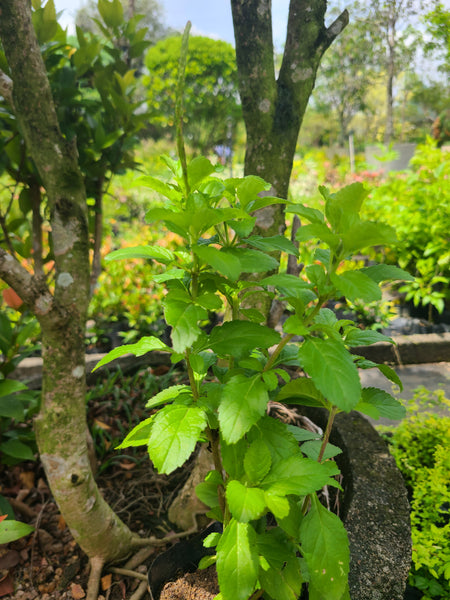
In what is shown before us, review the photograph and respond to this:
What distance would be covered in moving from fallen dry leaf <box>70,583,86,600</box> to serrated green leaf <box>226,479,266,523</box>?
41.5 inches

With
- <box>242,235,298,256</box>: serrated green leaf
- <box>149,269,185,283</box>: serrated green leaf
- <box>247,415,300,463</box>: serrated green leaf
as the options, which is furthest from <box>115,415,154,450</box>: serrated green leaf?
<box>242,235,298,256</box>: serrated green leaf

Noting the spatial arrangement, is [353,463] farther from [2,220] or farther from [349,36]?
[349,36]

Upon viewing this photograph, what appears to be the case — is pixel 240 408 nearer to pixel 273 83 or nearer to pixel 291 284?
pixel 291 284

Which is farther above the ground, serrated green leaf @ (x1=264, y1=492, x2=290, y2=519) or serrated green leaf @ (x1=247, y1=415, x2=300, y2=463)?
serrated green leaf @ (x1=247, y1=415, x2=300, y2=463)

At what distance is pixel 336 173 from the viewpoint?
10.8m

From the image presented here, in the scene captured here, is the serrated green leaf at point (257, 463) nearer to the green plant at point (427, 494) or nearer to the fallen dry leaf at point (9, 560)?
the green plant at point (427, 494)

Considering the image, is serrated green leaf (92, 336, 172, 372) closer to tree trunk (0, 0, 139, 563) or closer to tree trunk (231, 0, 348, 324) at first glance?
tree trunk (0, 0, 139, 563)

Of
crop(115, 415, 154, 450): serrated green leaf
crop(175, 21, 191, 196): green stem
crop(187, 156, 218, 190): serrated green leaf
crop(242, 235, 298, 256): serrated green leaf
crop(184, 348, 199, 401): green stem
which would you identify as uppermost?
crop(175, 21, 191, 196): green stem

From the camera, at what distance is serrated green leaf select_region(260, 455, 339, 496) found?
67 centimetres

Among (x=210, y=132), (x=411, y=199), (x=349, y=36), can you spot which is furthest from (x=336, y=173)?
(x=411, y=199)

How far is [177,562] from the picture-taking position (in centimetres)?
115

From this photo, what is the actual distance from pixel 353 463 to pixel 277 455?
0.74 metres

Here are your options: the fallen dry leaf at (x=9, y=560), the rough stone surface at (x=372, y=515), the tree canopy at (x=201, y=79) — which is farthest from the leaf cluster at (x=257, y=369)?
the tree canopy at (x=201, y=79)

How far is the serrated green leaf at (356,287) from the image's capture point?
634 mm
